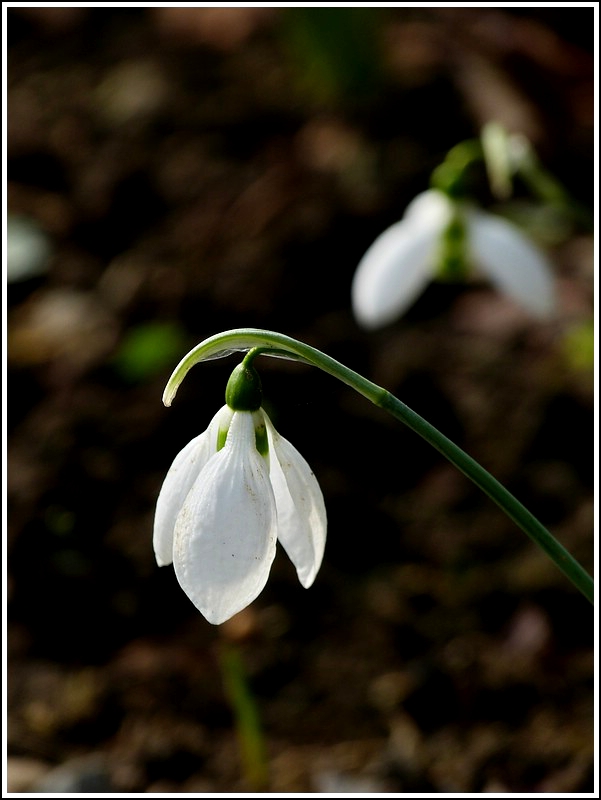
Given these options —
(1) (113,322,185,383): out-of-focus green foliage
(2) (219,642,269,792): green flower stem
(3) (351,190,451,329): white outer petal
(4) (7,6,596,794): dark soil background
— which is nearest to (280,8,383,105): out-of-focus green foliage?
(4) (7,6,596,794): dark soil background

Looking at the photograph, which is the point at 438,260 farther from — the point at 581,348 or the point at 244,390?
the point at 244,390

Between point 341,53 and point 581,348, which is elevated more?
point 341,53

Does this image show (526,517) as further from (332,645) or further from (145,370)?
(145,370)

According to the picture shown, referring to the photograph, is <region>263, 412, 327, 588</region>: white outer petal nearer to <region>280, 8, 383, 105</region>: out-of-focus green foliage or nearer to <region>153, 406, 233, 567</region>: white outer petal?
<region>153, 406, 233, 567</region>: white outer petal

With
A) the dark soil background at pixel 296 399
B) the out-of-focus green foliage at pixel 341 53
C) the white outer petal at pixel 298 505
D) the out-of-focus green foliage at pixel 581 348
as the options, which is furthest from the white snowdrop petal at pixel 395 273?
the out-of-focus green foliage at pixel 341 53

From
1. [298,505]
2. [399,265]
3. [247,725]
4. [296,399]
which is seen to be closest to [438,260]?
[399,265]

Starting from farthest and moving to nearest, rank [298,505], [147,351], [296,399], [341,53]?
[341,53], [147,351], [296,399], [298,505]
